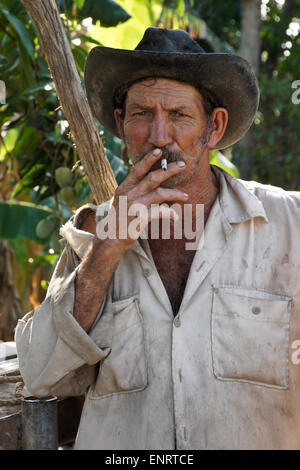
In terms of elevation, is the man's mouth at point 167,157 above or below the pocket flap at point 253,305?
above

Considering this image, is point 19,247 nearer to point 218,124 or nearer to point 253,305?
point 218,124

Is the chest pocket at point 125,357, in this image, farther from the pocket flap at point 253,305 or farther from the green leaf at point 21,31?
the green leaf at point 21,31

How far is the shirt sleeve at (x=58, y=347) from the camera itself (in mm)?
2105

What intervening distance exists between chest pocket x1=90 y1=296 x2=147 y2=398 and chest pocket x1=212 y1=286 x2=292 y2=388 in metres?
0.26

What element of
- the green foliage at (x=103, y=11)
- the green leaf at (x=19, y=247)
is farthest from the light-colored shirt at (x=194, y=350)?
the green leaf at (x=19, y=247)

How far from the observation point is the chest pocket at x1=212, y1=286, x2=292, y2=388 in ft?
6.91

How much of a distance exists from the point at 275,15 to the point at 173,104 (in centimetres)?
948

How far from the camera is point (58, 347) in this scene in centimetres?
211

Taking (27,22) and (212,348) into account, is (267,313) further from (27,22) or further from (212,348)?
(27,22)

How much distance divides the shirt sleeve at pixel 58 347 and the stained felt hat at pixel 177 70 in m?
0.64

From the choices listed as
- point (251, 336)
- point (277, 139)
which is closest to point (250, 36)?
point (277, 139)

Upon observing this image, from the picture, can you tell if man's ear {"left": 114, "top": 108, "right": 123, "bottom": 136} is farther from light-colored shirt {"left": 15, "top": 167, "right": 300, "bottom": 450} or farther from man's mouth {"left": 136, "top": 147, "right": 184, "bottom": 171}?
light-colored shirt {"left": 15, "top": 167, "right": 300, "bottom": 450}

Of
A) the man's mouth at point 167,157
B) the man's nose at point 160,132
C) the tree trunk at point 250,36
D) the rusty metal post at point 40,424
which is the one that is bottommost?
the rusty metal post at point 40,424

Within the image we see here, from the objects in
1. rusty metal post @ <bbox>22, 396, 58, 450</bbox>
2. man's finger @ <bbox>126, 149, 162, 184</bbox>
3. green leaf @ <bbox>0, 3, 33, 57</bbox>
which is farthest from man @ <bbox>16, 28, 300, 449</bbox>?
green leaf @ <bbox>0, 3, 33, 57</bbox>
